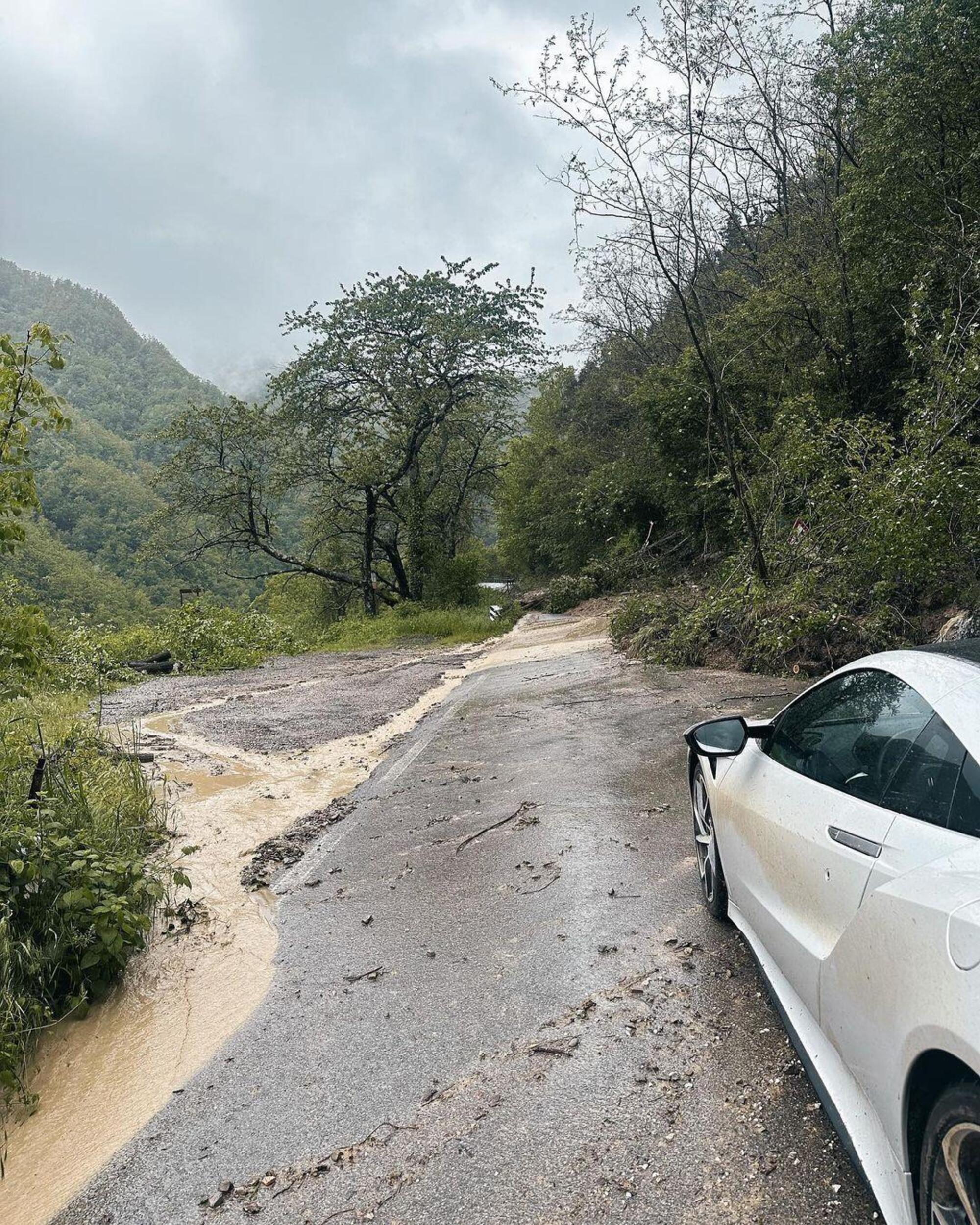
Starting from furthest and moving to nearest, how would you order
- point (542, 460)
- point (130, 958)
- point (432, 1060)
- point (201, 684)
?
point (542, 460) → point (201, 684) → point (130, 958) → point (432, 1060)

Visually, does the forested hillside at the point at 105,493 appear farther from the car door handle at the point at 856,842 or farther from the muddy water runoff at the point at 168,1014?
the car door handle at the point at 856,842

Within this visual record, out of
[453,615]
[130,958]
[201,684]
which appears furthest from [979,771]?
[453,615]

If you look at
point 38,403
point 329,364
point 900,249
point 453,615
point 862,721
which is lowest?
point 453,615

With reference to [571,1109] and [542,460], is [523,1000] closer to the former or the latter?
[571,1109]

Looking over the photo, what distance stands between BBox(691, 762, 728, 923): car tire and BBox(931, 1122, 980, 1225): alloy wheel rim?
232 cm

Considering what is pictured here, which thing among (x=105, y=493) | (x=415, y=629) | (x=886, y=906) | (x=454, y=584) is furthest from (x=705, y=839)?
(x=105, y=493)

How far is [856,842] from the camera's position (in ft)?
7.66

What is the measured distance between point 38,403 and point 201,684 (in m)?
13.5

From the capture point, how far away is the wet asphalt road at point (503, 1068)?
2.56 metres

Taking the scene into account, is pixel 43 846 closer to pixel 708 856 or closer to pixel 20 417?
pixel 20 417

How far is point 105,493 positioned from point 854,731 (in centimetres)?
6154

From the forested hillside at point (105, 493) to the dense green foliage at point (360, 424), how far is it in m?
2.17

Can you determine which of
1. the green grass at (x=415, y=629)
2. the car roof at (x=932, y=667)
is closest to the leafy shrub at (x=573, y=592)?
the green grass at (x=415, y=629)

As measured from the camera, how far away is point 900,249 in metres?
14.8
